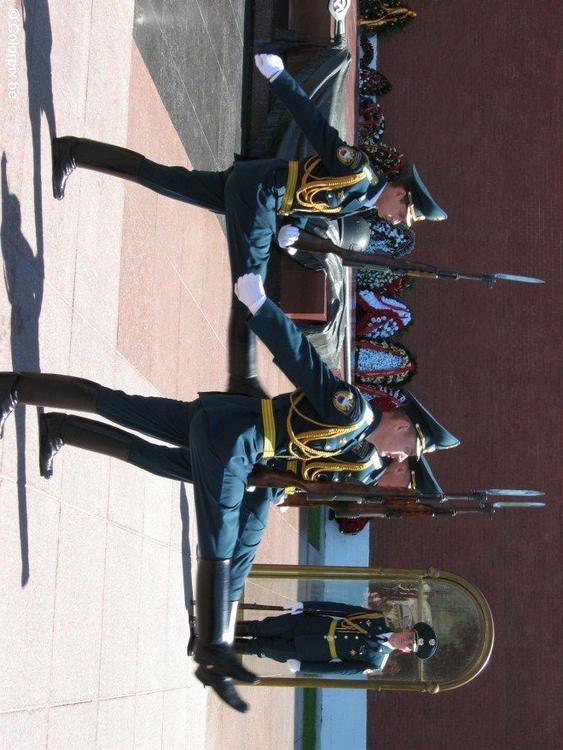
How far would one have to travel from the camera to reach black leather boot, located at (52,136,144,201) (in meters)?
3.68

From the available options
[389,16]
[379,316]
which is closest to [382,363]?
[379,316]

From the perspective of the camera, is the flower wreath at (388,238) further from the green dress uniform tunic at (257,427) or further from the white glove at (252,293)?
the white glove at (252,293)

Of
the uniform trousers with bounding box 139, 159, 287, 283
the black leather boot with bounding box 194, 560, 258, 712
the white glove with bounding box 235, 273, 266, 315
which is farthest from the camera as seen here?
the uniform trousers with bounding box 139, 159, 287, 283

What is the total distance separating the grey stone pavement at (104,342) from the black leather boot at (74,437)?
0.05m

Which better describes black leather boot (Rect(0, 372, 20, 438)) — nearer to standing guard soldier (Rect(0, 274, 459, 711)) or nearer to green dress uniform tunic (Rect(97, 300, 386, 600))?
standing guard soldier (Rect(0, 274, 459, 711))

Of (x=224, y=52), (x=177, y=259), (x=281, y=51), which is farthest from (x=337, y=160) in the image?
(x=281, y=51)

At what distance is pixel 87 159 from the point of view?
375 centimetres

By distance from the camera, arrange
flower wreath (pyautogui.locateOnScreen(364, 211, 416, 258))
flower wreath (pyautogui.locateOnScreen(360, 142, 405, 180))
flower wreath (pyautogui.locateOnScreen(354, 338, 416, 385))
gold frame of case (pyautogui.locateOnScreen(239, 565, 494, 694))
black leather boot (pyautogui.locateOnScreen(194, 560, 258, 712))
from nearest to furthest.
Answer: black leather boot (pyautogui.locateOnScreen(194, 560, 258, 712)), gold frame of case (pyautogui.locateOnScreen(239, 565, 494, 694)), flower wreath (pyautogui.locateOnScreen(364, 211, 416, 258)), flower wreath (pyautogui.locateOnScreen(354, 338, 416, 385)), flower wreath (pyautogui.locateOnScreen(360, 142, 405, 180))

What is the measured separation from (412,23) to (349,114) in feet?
14.8

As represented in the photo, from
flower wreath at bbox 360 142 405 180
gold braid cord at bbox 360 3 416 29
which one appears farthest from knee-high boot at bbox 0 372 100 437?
gold braid cord at bbox 360 3 416 29

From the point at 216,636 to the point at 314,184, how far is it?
1881 millimetres

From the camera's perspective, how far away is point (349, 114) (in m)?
7.89

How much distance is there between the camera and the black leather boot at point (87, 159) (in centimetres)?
368

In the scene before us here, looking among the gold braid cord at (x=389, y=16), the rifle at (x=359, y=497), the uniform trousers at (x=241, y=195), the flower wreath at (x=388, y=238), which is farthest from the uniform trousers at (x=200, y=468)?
the gold braid cord at (x=389, y=16)
